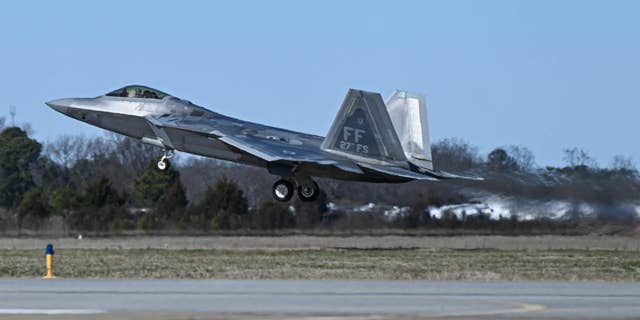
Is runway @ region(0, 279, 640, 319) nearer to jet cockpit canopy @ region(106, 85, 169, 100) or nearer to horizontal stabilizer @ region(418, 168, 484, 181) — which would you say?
horizontal stabilizer @ region(418, 168, 484, 181)

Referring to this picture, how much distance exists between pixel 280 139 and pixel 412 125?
4.29m

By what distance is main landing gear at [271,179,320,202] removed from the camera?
35531 millimetres

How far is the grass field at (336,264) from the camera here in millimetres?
28094

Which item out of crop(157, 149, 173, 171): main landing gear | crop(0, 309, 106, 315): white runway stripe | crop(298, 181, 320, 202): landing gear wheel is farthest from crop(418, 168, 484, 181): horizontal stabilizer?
crop(0, 309, 106, 315): white runway stripe

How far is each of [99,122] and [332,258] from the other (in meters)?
7.82

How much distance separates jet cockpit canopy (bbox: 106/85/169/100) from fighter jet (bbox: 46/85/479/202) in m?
0.03

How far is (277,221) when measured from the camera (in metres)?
48.1

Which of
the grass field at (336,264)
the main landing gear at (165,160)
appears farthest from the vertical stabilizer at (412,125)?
the main landing gear at (165,160)

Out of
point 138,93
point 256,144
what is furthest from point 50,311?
point 138,93

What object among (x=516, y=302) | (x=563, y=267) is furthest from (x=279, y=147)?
(x=516, y=302)

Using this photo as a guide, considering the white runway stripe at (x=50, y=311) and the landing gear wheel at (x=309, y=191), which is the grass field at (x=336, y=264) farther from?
the white runway stripe at (x=50, y=311)

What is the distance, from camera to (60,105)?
3725 centimetres

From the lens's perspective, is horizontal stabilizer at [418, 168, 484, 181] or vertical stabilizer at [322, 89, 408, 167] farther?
horizontal stabilizer at [418, 168, 484, 181]

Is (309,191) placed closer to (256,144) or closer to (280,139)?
(280,139)
